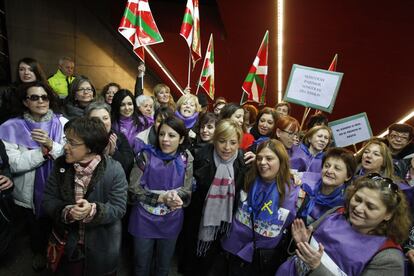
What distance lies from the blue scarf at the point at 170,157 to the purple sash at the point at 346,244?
116 centimetres

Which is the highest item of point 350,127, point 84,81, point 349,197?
point 84,81

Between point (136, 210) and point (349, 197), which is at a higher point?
point (349, 197)

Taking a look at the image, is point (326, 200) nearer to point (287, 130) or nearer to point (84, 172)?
point (287, 130)

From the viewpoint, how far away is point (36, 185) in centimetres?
243

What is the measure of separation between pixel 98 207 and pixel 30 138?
3.81 ft

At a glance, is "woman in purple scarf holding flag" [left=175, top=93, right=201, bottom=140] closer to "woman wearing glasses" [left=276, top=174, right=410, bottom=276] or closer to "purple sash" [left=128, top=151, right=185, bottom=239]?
"purple sash" [left=128, top=151, right=185, bottom=239]

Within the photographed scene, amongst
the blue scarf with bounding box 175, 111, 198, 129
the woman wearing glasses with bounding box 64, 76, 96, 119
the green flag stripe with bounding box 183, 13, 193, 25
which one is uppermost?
the green flag stripe with bounding box 183, 13, 193, 25

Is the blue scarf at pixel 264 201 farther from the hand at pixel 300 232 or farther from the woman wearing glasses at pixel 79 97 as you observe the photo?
the woman wearing glasses at pixel 79 97

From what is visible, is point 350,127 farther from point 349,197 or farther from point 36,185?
point 36,185

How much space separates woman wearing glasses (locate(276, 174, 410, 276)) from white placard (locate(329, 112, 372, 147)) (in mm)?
2693

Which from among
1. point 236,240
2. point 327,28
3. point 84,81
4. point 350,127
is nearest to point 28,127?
point 84,81

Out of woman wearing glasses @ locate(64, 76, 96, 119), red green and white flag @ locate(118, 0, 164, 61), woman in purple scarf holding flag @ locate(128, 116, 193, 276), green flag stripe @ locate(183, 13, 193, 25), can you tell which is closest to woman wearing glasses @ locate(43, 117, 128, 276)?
woman in purple scarf holding flag @ locate(128, 116, 193, 276)

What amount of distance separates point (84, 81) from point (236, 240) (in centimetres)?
256

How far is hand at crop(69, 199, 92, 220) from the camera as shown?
1.62 metres
